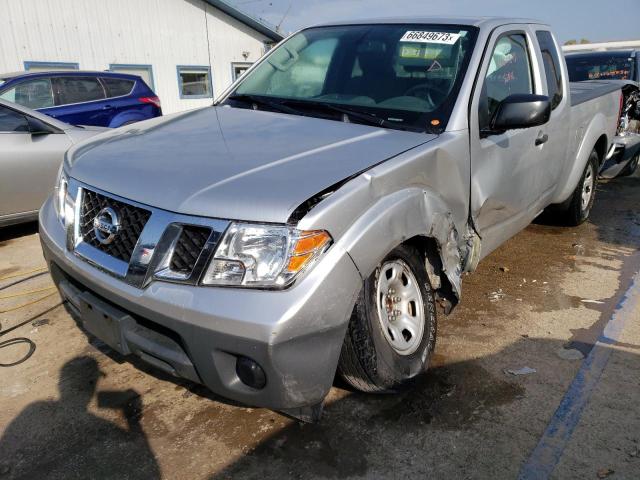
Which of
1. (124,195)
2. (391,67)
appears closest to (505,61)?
(391,67)

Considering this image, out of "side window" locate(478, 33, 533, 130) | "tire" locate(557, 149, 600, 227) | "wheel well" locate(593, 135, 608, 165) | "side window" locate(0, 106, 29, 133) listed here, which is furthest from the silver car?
"wheel well" locate(593, 135, 608, 165)

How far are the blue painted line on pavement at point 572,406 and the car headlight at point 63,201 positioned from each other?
90.5 inches

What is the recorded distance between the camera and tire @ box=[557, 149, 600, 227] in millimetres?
5121

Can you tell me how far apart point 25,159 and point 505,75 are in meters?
4.34

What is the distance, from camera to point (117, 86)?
924cm

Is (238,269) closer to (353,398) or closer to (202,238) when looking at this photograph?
(202,238)

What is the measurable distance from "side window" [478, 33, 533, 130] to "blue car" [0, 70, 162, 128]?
23.0ft

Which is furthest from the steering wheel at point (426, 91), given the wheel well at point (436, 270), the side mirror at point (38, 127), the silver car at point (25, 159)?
the side mirror at point (38, 127)

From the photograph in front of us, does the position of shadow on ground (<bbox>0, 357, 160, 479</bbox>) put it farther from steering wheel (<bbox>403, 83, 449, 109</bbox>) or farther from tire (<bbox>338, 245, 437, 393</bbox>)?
steering wheel (<bbox>403, 83, 449, 109</bbox>)

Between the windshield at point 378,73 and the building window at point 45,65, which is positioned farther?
the building window at point 45,65

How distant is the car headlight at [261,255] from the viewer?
1.92 meters

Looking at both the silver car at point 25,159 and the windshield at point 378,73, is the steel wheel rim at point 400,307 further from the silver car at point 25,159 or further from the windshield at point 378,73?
the silver car at point 25,159

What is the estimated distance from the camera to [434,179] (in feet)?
8.59

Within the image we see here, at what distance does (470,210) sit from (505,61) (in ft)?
3.77
